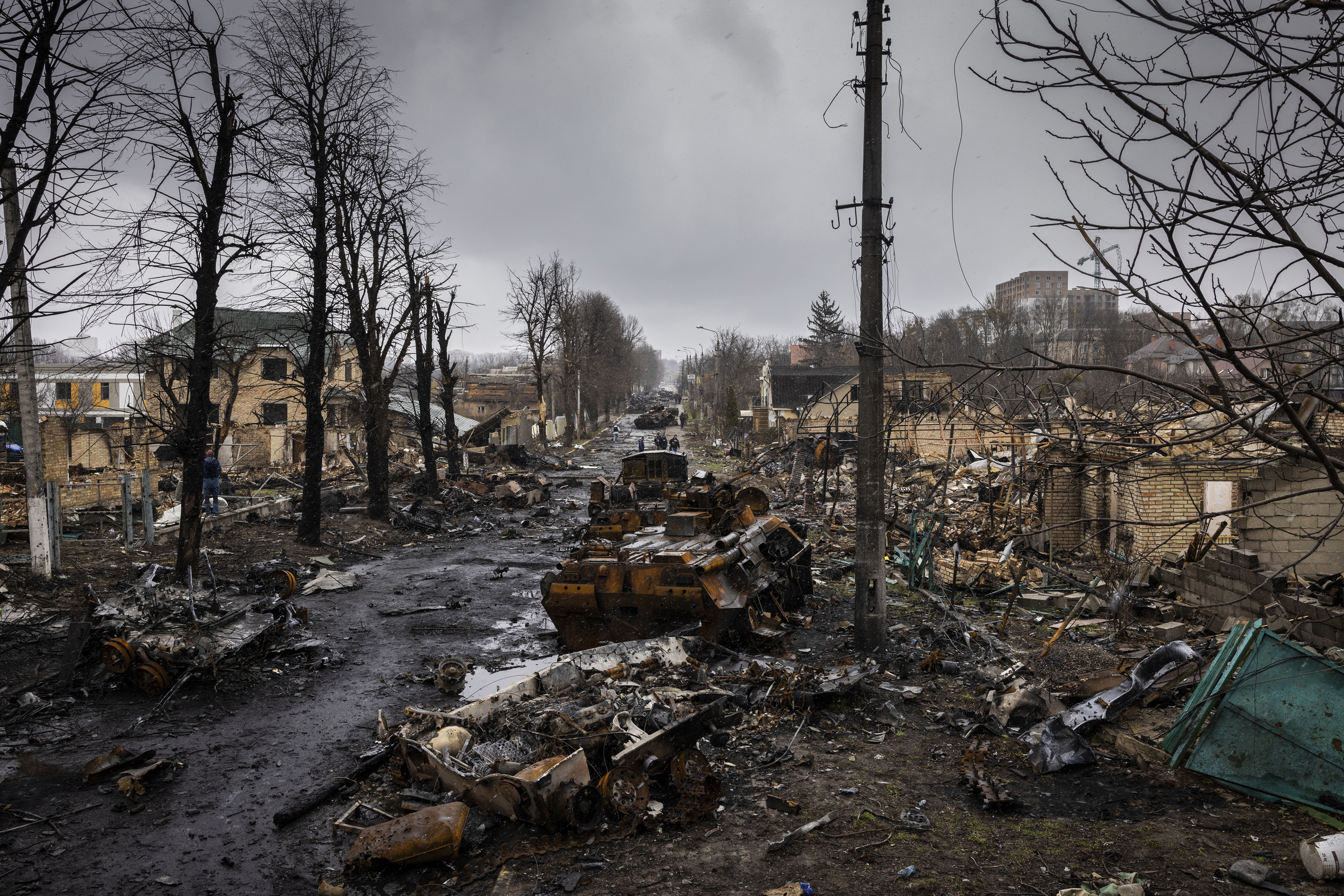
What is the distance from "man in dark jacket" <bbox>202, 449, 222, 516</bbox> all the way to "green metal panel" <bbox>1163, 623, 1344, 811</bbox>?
17.9 metres

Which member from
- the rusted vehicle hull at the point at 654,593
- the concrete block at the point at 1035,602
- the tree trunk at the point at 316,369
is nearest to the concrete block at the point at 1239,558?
the concrete block at the point at 1035,602

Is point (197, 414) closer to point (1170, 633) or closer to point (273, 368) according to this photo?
point (1170, 633)

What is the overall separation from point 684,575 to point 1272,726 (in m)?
5.34

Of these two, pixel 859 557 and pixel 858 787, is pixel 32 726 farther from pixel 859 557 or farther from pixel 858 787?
pixel 859 557

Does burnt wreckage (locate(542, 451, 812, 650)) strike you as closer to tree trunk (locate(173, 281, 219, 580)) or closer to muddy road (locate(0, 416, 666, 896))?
muddy road (locate(0, 416, 666, 896))

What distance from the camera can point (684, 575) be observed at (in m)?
8.70

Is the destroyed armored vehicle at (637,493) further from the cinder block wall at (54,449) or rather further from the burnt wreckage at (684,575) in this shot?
the cinder block wall at (54,449)

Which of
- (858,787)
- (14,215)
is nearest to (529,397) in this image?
(14,215)

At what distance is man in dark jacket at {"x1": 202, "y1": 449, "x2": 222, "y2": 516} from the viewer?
16750 mm

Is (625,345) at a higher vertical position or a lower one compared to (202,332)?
higher

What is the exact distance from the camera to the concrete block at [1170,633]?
330 inches

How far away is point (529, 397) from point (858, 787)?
53.7 m

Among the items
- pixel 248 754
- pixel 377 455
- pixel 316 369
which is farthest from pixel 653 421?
pixel 248 754

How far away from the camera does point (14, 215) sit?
11273 millimetres
